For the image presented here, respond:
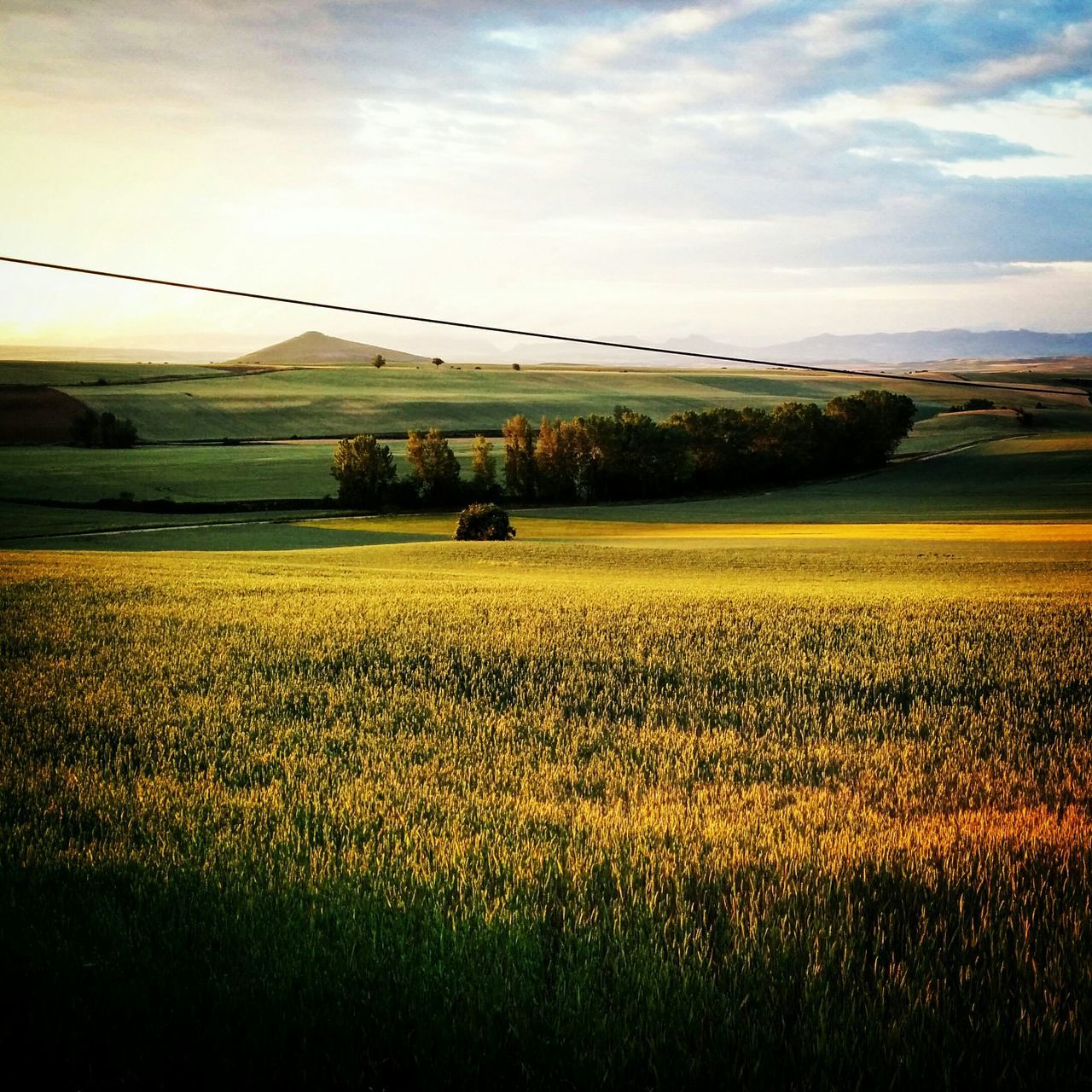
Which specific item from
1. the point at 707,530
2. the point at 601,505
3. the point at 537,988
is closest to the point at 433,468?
the point at 601,505

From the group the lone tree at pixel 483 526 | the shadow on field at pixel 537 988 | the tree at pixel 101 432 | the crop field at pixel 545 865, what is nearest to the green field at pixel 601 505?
the lone tree at pixel 483 526

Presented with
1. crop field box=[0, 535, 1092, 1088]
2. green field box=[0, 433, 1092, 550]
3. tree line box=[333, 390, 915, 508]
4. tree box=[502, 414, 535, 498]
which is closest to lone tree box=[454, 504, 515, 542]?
green field box=[0, 433, 1092, 550]

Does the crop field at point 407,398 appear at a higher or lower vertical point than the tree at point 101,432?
higher

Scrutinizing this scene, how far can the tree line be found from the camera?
76.5 meters

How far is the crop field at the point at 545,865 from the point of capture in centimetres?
421

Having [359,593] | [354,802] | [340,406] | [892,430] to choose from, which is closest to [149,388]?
[340,406]

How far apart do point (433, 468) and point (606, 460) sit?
1557cm

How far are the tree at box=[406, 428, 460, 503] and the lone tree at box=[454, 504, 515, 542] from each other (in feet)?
65.3

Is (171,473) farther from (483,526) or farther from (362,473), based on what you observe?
(483,526)

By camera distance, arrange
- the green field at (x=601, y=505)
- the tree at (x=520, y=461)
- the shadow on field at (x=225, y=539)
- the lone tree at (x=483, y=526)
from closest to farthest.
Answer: the shadow on field at (x=225, y=539), the lone tree at (x=483, y=526), the green field at (x=601, y=505), the tree at (x=520, y=461)

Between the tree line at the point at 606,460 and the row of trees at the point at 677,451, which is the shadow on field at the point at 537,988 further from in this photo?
the row of trees at the point at 677,451

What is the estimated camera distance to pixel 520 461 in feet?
264

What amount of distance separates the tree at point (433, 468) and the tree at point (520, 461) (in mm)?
5400

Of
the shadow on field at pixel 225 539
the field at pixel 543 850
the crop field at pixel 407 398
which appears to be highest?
the crop field at pixel 407 398
